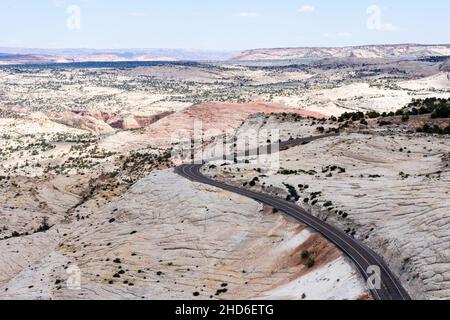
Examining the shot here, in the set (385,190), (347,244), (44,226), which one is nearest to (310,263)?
(347,244)

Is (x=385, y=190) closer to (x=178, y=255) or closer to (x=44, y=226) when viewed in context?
(x=178, y=255)

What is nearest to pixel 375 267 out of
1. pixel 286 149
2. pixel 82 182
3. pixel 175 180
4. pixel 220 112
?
pixel 175 180

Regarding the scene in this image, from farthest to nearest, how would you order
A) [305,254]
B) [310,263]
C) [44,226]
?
[44,226], [305,254], [310,263]

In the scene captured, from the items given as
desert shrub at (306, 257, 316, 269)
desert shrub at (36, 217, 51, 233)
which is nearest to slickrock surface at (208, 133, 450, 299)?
desert shrub at (306, 257, 316, 269)

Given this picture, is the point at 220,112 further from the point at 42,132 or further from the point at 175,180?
the point at 175,180

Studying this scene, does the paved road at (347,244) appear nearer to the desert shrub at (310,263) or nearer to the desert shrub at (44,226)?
the desert shrub at (310,263)

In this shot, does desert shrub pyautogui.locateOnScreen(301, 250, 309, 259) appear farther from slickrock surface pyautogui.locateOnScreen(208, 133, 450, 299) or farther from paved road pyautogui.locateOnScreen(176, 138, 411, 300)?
slickrock surface pyautogui.locateOnScreen(208, 133, 450, 299)
